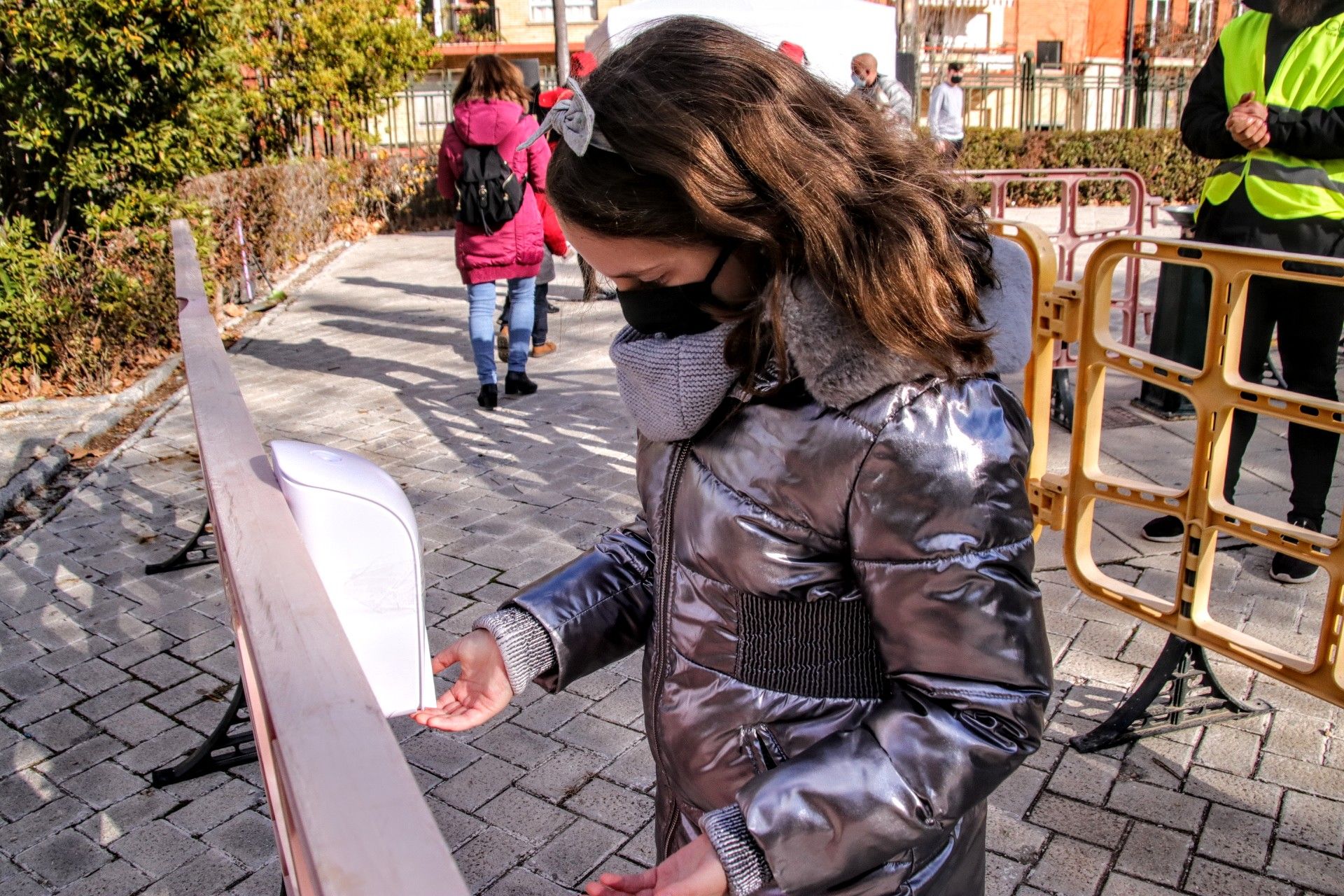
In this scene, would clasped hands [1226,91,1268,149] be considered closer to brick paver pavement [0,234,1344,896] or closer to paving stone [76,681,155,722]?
brick paver pavement [0,234,1344,896]

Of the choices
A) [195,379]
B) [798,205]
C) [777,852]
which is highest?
[798,205]

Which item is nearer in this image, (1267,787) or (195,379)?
(195,379)

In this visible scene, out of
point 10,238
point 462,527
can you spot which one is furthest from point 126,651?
point 10,238

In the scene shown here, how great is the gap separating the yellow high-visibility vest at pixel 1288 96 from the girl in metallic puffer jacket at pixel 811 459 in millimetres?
2945

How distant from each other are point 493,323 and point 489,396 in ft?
1.43

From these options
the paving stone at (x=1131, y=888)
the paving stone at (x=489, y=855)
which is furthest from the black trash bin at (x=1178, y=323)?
the paving stone at (x=489, y=855)

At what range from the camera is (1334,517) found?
A: 461cm

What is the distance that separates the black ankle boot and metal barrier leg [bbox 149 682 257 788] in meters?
3.62

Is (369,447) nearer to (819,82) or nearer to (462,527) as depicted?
(462,527)

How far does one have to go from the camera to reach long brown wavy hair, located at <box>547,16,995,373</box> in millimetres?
1273

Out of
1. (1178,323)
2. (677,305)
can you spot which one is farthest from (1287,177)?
(677,305)

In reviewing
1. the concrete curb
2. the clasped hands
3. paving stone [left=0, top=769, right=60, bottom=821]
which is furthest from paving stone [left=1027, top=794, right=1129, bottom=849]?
the concrete curb

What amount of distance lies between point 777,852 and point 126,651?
133 inches

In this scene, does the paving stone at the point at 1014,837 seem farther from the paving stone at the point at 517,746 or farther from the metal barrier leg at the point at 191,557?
the metal barrier leg at the point at 191,557
